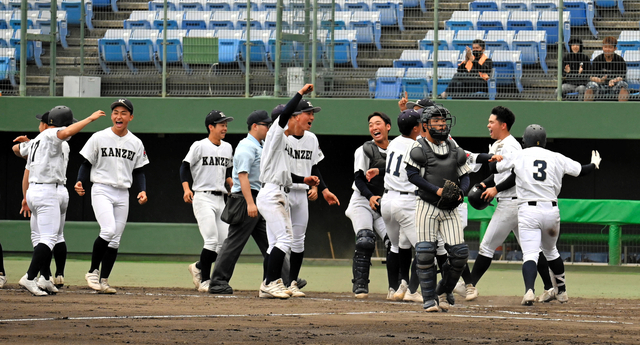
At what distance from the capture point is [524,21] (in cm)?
1303

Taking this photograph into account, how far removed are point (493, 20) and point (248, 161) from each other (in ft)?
22.7

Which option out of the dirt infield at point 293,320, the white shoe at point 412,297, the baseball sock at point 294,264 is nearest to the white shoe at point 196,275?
the dirt infield at point 293,320

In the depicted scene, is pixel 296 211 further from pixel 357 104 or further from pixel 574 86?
pixel 574 86

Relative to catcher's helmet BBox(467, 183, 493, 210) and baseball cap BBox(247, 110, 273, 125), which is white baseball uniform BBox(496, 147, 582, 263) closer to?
A: catcher's helmet BBox(467, 183, 493, 210)

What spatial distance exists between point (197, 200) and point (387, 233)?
212cm

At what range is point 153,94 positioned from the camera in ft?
44.2

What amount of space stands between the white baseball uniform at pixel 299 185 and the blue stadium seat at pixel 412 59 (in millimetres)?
5096

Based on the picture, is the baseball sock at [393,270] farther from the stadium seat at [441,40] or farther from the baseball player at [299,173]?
the stadium seat at [441,40]

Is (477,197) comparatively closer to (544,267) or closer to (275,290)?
(544,267)

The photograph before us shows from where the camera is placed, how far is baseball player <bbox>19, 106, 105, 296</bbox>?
778cm

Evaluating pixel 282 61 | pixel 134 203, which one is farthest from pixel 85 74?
pixel 282 61

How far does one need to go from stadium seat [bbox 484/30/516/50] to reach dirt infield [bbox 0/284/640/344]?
570 centimetres

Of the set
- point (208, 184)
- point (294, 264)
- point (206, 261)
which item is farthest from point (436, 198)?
point (208, 184)

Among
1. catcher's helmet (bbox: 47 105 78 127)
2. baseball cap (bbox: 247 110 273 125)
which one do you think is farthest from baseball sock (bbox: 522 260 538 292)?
catcher's helmet (bbox: 47 105 78 127)
